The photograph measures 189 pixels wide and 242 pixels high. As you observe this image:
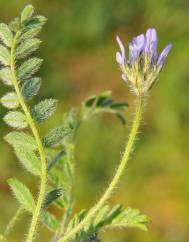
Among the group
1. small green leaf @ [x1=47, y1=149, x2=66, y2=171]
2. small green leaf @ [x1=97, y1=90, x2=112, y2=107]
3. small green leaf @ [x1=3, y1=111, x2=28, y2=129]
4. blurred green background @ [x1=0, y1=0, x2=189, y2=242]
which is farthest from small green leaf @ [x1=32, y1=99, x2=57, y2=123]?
blurred green background @ [x1=0, y1=0, x2=189, y2=242]

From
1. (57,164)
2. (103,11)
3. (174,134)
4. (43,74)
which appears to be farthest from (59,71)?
(57,164)

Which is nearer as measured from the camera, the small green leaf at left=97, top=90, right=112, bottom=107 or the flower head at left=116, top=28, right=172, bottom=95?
the flower head at left=116, top=28, right=172, bottom=95

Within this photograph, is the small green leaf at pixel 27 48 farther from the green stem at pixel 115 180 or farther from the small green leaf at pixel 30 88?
the green stem at pixel 115 180

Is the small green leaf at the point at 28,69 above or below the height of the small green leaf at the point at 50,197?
above

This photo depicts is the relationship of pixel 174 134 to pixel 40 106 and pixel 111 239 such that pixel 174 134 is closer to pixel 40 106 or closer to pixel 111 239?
pixel 111 239

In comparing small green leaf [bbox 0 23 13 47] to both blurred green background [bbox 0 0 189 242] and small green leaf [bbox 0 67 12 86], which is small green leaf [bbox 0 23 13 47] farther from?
blurred green background [bbox 0 0 189 242]

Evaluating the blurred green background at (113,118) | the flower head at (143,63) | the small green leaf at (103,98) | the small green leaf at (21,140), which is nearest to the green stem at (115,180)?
the flower head at (143,63)
